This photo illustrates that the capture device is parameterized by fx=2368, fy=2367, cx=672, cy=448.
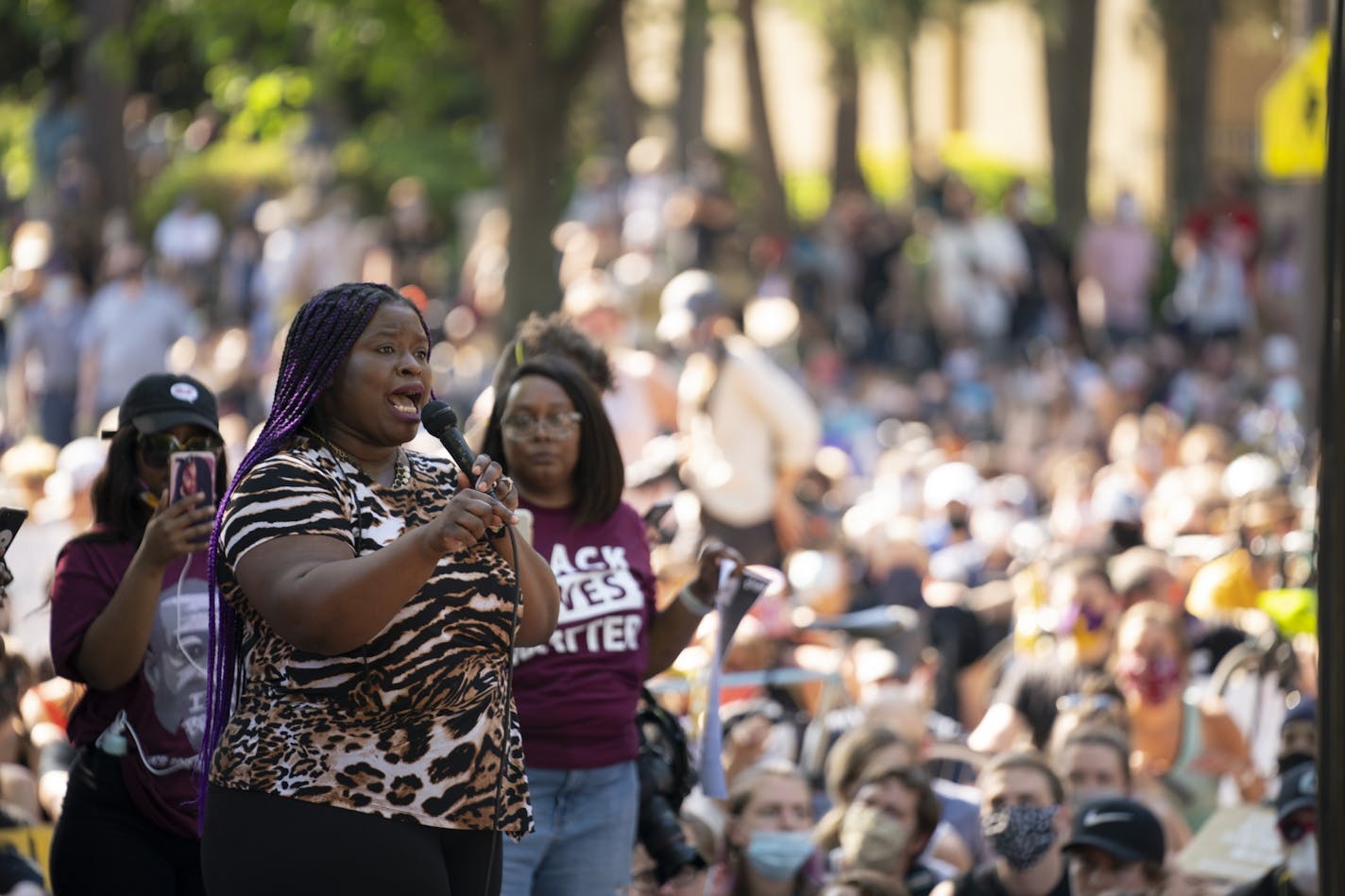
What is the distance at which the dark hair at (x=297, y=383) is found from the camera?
4.18m

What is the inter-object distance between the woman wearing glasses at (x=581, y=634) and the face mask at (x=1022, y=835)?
6.29 feet

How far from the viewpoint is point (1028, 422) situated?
19047mm

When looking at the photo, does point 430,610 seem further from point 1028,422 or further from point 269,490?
point 1028,422

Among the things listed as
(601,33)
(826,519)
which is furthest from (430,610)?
(601,33)

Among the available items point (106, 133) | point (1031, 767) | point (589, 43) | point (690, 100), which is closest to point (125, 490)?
point (1031, 767)

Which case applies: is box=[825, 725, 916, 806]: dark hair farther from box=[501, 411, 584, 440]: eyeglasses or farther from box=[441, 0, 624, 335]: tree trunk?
box=[441, 0, 624, 335]: tree trunk

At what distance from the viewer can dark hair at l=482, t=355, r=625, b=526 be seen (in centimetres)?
563

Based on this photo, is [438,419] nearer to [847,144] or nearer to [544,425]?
[544,425]

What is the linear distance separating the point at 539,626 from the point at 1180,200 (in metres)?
29.5

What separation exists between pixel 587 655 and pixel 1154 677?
4.34 metres

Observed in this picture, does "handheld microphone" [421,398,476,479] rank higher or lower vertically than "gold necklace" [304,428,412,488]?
higher

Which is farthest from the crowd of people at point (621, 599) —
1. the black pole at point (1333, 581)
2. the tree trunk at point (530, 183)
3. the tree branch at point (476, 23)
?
the tree branch at point (476, 23)

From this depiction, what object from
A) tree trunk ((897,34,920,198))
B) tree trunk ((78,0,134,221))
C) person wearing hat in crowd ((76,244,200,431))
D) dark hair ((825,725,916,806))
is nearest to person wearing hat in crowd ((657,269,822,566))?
dark hair ((825,725,916,806))

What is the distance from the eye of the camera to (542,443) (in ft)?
18.3
